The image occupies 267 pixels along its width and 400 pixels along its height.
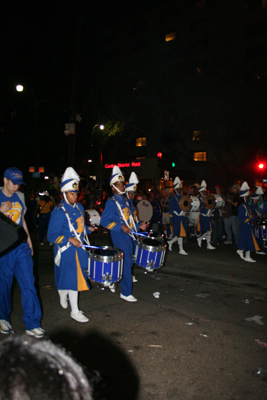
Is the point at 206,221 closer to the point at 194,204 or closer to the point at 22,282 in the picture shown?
the point at 194,204

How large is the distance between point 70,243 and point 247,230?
241 inches

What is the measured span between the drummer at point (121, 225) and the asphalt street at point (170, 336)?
0.37m

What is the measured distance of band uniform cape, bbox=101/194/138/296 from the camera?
199 inches

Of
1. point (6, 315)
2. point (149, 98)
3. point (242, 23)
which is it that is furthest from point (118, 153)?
point (6, 315)

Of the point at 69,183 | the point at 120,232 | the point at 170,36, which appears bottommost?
the point at 120,232

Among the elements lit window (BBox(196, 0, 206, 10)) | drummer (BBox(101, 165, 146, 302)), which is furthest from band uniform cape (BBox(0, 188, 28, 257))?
lit window (BBox(196, 0, 206, 10))

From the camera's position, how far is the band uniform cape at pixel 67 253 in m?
4.12

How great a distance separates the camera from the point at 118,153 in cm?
4153

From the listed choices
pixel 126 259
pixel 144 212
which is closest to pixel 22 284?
pixel 126 259

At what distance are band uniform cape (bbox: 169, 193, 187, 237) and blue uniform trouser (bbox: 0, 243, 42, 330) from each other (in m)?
6.35

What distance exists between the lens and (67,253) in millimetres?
4184

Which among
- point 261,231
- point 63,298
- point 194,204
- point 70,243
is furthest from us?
point 194,204

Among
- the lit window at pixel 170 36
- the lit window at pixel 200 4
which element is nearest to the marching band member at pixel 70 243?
the lit window at pixel 200 4

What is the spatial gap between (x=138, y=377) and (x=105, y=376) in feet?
1.10
